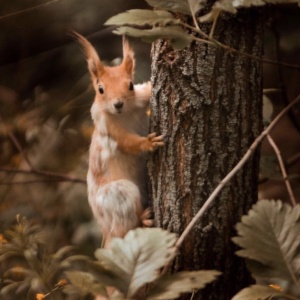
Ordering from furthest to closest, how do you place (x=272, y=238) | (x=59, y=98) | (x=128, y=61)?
(x=59, y=98)
(x=128, y=61)
(x=272, y=238)

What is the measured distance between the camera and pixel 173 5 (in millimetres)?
1223

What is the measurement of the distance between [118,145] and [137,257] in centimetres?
65

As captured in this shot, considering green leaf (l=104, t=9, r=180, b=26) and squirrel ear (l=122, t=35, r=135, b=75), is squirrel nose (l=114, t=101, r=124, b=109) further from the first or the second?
green leaf (l=104, t=9, r=180, b=26)

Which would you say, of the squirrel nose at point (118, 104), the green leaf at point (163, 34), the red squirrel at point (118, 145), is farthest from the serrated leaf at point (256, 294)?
the squirrel nose at point (118, 104)

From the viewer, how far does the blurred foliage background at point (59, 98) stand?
2533mm

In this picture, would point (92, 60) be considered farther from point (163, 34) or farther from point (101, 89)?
point (163, 34)

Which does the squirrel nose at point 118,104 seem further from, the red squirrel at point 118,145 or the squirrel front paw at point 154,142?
the squirrel front paw at point 154,142

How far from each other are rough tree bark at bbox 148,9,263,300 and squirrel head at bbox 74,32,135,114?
226 mm

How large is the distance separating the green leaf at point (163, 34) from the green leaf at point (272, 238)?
318 mm

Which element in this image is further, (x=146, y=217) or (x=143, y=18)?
(x=146, y=217)

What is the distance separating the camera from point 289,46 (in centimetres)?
244

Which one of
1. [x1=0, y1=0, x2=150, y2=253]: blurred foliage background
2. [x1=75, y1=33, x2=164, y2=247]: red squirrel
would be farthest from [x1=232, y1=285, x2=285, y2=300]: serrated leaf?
[x1=0, y1=0, x2=150, y2=253]: blurred foliage background

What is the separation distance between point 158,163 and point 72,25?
1.25 metres

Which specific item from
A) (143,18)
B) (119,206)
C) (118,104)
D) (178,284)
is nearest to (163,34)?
(143,18)
